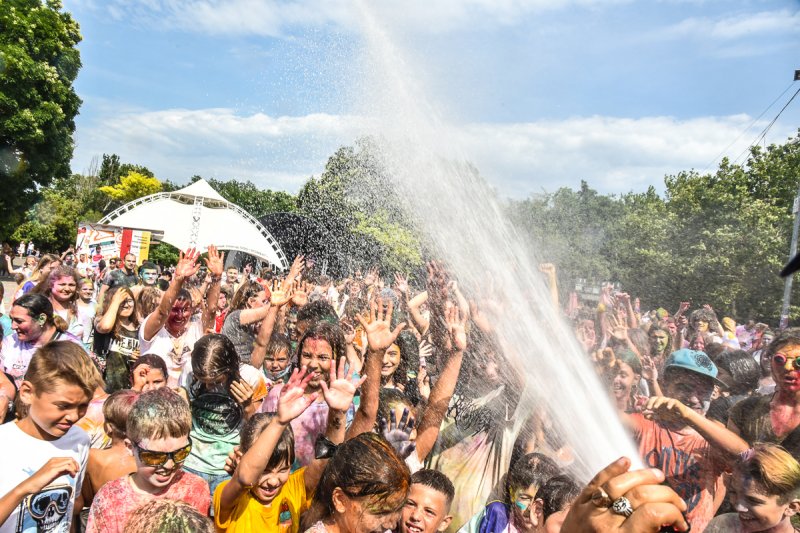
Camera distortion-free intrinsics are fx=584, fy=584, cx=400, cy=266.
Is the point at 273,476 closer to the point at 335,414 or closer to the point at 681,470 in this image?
the point at 335,414

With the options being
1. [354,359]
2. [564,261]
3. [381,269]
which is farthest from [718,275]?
[354,359]

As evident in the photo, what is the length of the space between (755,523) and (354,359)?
297 cm

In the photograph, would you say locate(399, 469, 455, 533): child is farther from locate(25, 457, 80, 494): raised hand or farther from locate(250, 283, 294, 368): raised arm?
locate(250, 283, 294, 368): raised arm

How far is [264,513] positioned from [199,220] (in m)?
21.0

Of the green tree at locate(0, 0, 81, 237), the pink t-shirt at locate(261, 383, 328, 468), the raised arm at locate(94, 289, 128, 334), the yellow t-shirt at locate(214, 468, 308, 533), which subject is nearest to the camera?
the yellow t-shirt at locate(214, 468, 308, 533)

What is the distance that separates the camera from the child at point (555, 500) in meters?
2.97

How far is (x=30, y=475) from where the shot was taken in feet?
9.36

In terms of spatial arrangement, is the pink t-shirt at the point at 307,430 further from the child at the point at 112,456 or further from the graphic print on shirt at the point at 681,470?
the graphic print on shirt at the point at 681,470

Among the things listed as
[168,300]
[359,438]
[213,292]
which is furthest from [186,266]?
[359,438]

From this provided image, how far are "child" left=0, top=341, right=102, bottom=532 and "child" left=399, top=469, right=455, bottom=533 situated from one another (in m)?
1.70

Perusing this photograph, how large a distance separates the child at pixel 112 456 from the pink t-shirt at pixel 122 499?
0.42 meters

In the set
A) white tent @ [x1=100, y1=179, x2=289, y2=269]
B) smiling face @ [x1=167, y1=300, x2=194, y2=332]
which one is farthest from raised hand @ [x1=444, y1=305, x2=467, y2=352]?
white tent @ [x1=100, y1=179, x2=289, y2=269]

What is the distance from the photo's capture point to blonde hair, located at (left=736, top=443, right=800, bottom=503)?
117 inches

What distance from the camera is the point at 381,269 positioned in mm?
20203
